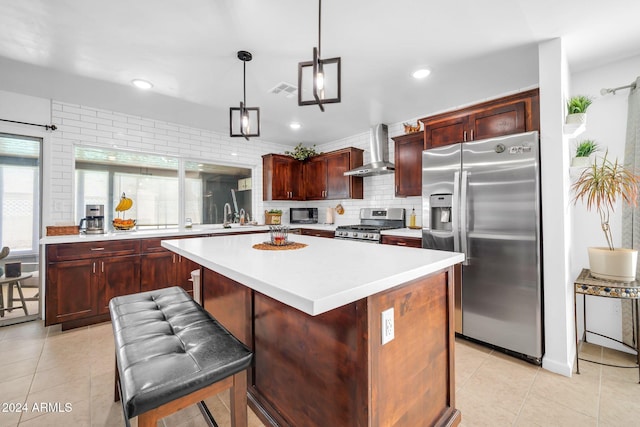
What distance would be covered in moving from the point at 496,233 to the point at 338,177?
2.67 m

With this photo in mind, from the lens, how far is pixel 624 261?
2.02m

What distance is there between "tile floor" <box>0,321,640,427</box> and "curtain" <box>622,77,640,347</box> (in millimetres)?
264

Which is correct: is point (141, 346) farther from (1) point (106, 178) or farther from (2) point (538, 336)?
(1) point (106, 178)

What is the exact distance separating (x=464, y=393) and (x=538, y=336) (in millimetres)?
826

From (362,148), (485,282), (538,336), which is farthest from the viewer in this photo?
(362,148)

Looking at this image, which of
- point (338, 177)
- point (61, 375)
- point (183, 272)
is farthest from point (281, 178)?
point (61, 375)

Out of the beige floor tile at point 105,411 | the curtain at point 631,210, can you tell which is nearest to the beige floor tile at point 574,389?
the curtain at point 631,210

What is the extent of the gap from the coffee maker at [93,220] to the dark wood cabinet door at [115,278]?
20.0 inches

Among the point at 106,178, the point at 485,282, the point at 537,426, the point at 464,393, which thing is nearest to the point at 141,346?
the point at 464,393

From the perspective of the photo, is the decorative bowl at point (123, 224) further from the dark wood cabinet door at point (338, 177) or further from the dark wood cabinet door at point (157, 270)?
the dark wood cabinet door at point (338, 177)

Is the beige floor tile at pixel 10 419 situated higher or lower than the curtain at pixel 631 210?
lower

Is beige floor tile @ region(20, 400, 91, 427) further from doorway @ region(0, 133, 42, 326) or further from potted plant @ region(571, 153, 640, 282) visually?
potted plant @ region(571, 153, 640, 282)

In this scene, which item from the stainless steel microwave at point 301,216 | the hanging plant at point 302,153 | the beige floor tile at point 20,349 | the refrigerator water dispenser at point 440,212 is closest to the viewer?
the beige floor tile at point 20,349

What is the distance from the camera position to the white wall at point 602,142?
2.39 m
